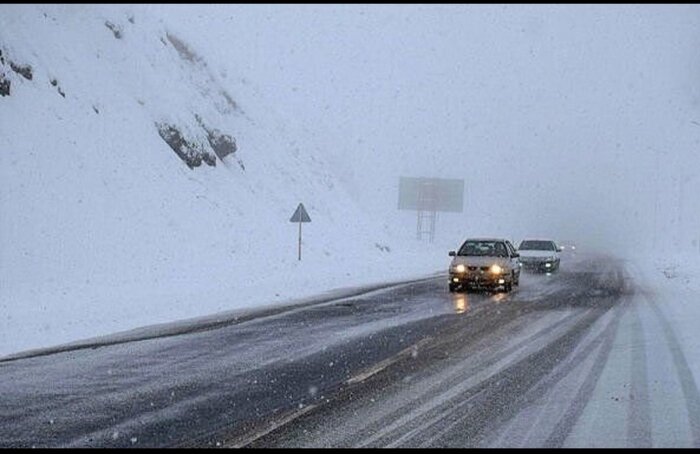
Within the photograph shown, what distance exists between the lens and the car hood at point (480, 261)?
21625mm

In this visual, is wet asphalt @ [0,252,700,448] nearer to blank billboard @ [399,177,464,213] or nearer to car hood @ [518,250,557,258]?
car hood @ [518,250,557,258]

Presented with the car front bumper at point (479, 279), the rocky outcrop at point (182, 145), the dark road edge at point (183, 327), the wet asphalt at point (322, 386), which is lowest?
the dark road edge at point (183, 327)

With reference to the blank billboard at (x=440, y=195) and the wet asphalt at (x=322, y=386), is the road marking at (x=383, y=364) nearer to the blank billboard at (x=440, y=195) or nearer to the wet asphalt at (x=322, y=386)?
the wet asphalt at (x=322, y=386)

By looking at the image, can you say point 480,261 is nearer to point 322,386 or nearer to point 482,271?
point 482,271

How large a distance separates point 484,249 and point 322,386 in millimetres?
15661

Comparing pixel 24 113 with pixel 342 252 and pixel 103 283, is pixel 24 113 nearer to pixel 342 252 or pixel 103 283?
pixel 103 283

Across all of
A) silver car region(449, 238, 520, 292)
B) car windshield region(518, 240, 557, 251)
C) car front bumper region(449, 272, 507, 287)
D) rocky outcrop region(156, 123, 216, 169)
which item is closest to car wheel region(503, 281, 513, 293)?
silver car region(449, 238, 520, 292)

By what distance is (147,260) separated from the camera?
992 inches

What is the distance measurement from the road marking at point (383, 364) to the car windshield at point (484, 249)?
442 inches

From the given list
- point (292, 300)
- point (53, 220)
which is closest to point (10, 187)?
point (53, 220)

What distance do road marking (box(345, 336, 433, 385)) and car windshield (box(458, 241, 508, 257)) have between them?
11228 mm

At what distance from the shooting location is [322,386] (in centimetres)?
829

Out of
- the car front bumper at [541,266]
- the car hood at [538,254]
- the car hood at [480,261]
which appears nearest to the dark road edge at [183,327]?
the car hood at [480,261]

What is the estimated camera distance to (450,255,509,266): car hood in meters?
21.6
